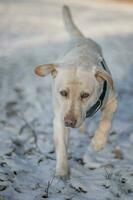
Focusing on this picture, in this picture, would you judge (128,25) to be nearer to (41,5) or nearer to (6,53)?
(41,5)

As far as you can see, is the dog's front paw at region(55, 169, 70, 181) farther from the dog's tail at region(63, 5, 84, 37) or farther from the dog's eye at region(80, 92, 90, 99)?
the dog's tail at region(63, 5, 84, 37)

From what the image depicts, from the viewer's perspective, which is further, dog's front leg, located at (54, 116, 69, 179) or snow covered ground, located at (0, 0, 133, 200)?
dog's front leg, located at (54, 116, 69, 179)

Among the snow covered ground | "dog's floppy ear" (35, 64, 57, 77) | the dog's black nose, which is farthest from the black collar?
the snow covered ground

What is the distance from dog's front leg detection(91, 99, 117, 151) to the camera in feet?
18.6

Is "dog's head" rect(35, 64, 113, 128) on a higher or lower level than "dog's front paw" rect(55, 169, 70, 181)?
higher

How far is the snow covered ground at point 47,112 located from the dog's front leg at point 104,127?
214 millimetres

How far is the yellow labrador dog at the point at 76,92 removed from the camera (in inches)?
190

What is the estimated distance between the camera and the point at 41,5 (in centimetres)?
1460

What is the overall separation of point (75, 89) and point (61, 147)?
696mm

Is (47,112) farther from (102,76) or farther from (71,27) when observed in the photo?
(102,76)

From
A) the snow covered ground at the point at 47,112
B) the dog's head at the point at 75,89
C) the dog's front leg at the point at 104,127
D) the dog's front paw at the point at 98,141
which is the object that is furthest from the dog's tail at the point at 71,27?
the dog's head at the point at 75,89

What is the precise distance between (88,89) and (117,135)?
1909 millimetres

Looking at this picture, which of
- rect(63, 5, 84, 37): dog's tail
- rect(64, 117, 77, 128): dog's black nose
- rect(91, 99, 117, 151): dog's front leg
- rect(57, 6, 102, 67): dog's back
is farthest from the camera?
rect(63, 5, 84, 37): dog's tail

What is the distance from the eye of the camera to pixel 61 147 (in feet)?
17.0
